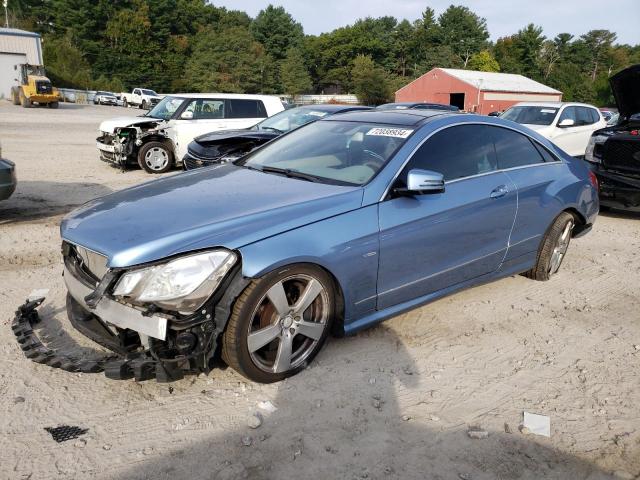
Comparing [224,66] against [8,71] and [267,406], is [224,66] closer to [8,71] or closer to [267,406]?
[8,71]

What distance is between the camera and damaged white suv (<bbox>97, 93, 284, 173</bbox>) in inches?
423

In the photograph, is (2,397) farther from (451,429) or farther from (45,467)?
(451,429)

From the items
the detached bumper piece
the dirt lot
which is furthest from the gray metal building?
the detached bumper piece

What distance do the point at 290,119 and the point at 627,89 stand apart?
5.63m

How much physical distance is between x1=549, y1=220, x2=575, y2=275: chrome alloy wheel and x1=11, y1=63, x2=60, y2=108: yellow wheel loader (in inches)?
1498

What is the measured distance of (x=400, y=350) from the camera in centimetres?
363

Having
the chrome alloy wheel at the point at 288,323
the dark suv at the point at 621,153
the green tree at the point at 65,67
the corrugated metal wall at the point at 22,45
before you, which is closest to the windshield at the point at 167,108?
the dark suv at the point at 621,153

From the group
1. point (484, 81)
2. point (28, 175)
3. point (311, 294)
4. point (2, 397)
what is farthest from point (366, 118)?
point (484, 81)

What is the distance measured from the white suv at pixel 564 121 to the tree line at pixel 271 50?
55.4m

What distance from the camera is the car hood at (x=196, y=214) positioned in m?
2.75

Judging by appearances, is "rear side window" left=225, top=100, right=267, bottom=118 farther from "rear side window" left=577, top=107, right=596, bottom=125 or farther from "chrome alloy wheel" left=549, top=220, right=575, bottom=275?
"chrome alloy wheel" left=549, top=220, right=575, bottom=275

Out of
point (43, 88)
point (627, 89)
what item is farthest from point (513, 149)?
point (43, 88)

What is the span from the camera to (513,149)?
450 cm

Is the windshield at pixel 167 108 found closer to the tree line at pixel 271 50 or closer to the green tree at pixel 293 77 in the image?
the tree line at pixel 271 50
